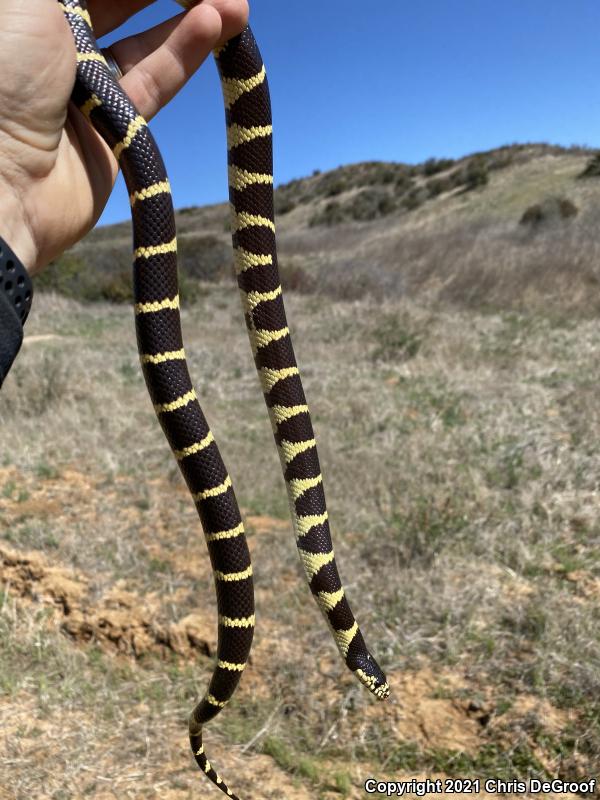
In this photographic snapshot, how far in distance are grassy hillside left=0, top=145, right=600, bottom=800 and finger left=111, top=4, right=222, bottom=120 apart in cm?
364

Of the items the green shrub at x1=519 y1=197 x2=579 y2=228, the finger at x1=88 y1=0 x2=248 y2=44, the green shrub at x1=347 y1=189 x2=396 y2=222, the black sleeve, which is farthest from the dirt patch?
the green shrub at x1=347 y1=189 x2=396 y2=222

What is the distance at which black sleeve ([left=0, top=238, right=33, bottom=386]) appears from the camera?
80.8 inches

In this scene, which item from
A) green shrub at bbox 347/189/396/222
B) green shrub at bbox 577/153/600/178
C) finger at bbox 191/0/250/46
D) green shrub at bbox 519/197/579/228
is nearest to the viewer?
finger at bbox 191/0/250/46

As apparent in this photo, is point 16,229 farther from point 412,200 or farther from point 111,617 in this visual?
point 412,200

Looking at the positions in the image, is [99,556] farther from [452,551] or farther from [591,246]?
[591,246]

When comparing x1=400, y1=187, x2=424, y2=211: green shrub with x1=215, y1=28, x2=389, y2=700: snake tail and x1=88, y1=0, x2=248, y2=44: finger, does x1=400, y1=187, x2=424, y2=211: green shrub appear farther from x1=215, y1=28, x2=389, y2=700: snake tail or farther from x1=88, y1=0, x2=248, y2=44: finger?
x1=88, y1=0, x2=248, y2=44: finger

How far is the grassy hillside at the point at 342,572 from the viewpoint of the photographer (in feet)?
13.2

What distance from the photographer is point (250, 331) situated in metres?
3.45

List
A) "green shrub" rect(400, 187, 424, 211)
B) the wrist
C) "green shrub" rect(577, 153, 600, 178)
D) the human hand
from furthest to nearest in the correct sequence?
"green shrub" rect(400, 187, 424, 211)
"green shrub" rect(577, 153, 600, 178)
the wrist
the human hand

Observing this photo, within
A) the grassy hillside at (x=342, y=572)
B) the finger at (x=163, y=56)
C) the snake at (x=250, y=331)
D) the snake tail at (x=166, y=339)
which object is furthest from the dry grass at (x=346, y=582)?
the finger at (x=163, y=56)

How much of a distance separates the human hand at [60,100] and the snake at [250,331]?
18 cm

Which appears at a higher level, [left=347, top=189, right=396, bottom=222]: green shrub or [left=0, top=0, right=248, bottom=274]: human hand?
[left=347, top=189, right=396, bottom=222]: green shrub

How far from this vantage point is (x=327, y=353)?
12.5 meters

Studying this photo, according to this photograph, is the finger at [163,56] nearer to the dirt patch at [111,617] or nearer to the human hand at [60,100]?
the human hand at [60,100]
